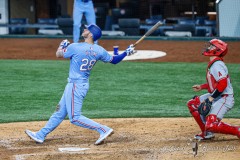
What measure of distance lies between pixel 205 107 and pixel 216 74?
16.9 inches

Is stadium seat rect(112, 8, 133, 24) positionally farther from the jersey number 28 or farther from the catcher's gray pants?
the catcher's gray pants

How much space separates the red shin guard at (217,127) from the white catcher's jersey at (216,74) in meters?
0.37

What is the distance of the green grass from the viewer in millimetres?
11539

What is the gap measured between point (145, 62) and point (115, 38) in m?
2.79

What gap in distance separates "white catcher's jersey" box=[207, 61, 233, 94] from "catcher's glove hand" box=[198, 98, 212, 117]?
0.65 ft

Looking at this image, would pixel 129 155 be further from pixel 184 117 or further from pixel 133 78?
pixel 133 78

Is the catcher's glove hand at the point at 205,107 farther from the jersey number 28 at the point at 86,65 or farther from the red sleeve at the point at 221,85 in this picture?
the jersey number 28 at the point at 86,65

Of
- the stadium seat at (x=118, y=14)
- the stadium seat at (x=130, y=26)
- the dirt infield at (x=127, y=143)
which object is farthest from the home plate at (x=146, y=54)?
the dirt infield at (x=127, y=143)

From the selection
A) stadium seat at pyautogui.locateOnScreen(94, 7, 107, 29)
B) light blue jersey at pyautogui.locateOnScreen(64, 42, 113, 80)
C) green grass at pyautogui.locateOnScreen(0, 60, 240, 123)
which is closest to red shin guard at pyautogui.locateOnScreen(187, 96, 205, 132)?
light blue jersey at pyautogui.locateOnScreen(64, 42, 113, 80)

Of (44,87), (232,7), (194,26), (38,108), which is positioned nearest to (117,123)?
(38,108)

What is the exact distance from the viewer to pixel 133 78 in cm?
1525

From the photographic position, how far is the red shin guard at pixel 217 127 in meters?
8.45

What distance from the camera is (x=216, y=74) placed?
846 centimetres

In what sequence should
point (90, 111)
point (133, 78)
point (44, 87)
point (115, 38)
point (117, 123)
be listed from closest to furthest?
point (117, 123)
point (90, 111)
point (44, 87)
point (133, 78)
point (115, 38)
